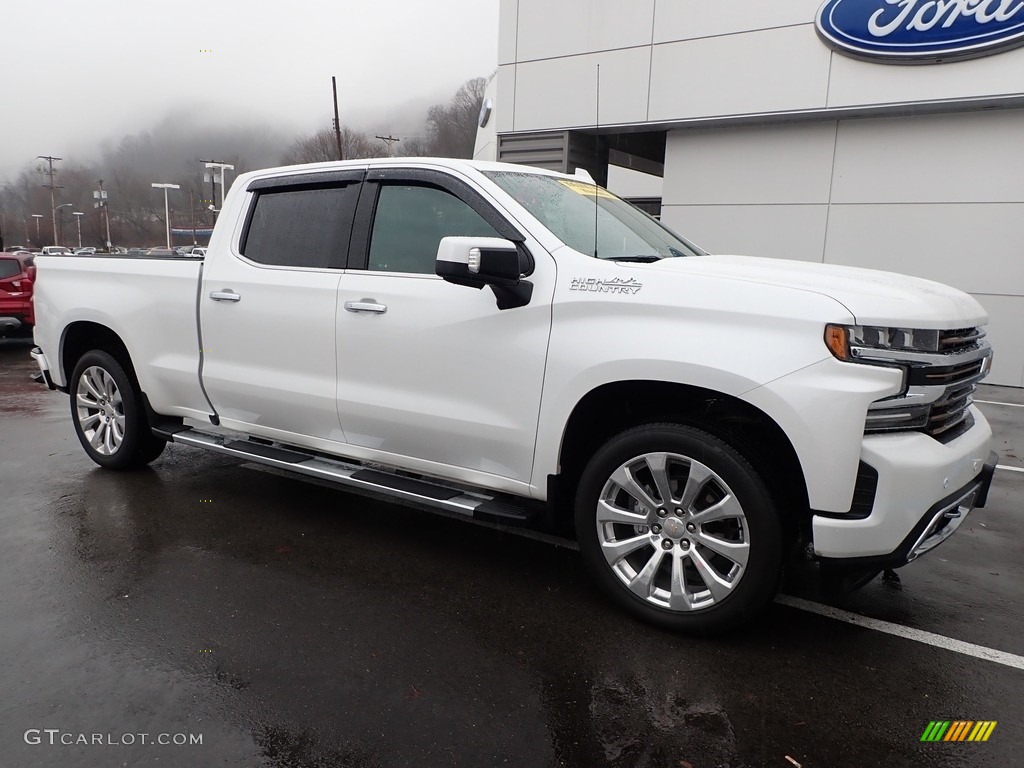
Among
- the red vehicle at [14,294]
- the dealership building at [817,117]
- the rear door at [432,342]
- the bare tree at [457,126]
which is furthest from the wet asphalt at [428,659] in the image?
the bare tree at [457,126]

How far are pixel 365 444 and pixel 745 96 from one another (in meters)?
9.91

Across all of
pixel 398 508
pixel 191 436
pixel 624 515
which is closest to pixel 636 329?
A: pixel 624 515

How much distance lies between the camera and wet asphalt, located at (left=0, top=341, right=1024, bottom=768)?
2.60m

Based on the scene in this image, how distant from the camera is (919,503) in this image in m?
2.86

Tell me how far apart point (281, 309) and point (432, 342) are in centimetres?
114

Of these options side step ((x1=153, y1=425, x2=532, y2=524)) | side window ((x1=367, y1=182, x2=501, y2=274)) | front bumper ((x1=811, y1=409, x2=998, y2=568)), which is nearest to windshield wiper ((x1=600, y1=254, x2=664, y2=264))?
side window ((x1=367, y1=182, x2=501, y2=274))

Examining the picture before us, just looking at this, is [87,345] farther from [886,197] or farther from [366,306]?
[886,197]

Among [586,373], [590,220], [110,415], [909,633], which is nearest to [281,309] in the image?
[590,220]

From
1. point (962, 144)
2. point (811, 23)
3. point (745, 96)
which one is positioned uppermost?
point (811, 23)

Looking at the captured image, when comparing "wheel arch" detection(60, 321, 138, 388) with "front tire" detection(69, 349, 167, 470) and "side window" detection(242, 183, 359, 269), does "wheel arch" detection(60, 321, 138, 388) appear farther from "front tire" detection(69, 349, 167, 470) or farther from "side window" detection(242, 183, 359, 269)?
"side window" detection(242, 183, 359, 269)

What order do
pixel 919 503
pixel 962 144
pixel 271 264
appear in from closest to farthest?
pixel 919 503 → pixel 271 264 → pixel 962 144

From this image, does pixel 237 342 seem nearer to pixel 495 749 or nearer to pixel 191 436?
pixel 191 436

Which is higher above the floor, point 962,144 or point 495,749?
point 962,144

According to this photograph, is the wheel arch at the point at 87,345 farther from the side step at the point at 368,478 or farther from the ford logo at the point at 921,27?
the ford logo at the point at 921,27
